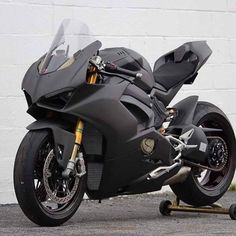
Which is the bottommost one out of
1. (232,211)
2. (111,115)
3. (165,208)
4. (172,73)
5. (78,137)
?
(165,208)

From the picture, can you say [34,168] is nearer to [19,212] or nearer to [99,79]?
[99,79]

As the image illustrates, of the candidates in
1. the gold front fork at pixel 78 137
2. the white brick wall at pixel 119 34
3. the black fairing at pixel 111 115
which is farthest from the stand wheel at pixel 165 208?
the white brick wall at pixel 119 34

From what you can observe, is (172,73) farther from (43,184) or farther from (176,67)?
(43,184)

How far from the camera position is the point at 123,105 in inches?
258

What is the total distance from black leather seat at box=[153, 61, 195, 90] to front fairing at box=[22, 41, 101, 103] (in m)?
0.88

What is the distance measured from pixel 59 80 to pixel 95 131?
0.49m

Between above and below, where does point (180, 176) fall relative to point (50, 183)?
below

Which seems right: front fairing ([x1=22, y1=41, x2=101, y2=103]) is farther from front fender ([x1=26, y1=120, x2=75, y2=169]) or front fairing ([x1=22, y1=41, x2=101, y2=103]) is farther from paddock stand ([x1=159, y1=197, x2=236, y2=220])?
paddock stand ([x1=159, y1=197, x2=236, y2=220])

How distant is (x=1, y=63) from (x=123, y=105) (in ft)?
6.93

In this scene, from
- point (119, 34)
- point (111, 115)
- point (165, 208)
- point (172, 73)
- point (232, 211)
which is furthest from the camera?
point (119, 34)

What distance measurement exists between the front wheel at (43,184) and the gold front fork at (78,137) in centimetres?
11

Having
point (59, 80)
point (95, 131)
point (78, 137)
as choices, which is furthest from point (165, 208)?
point (59, 80)

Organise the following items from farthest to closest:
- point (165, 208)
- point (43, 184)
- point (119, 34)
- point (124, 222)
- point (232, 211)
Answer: point (119, 34) < point (165, 208) < point (232, 211) < point (124, 222) < point (43, 184)

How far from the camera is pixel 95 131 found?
6.54 metres
